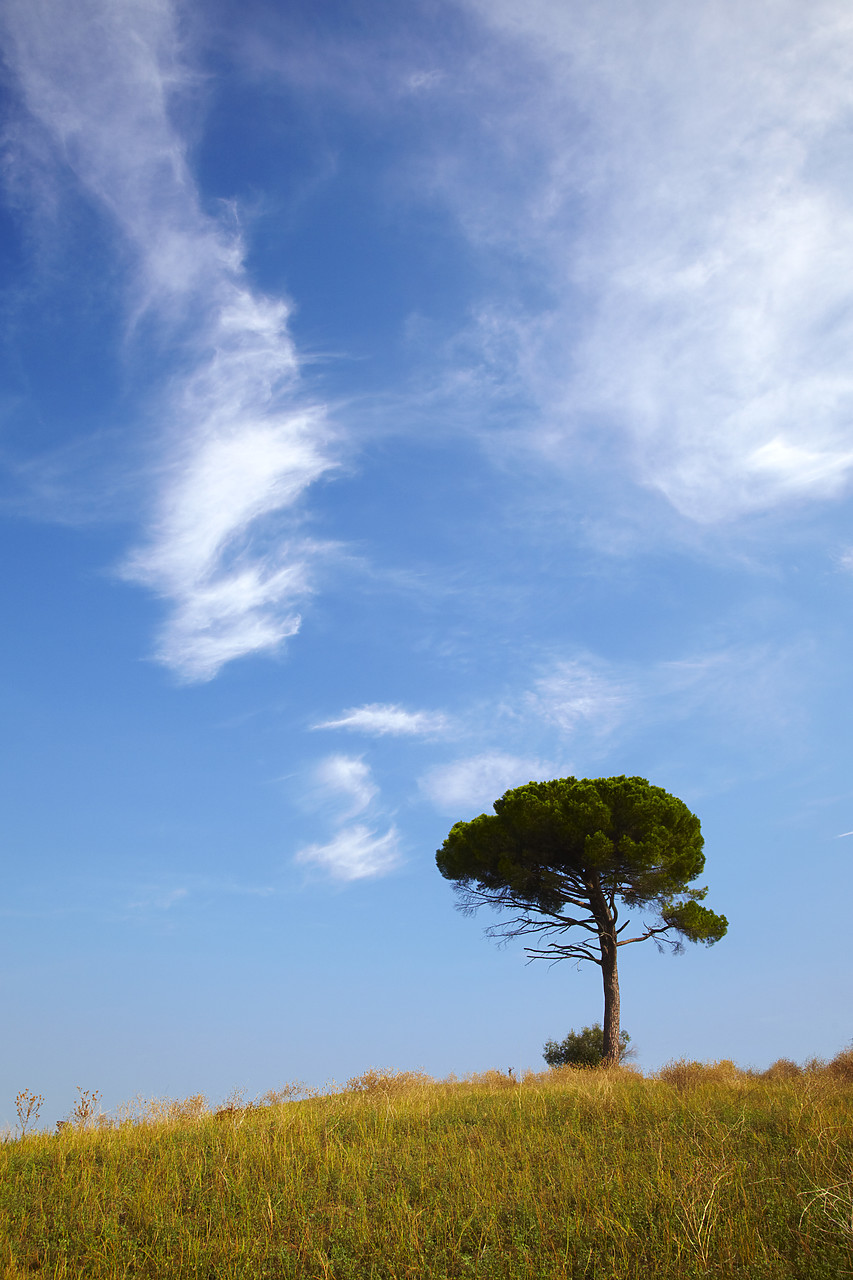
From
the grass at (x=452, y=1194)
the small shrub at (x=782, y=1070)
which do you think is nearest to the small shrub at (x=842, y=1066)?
the small shrub at (x=782, y=1070)

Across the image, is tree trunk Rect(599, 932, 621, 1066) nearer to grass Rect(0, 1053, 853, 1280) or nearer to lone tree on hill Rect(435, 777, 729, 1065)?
lone tree on hill Rect(435, 777, 729, 1065)

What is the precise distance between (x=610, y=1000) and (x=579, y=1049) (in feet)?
11.3

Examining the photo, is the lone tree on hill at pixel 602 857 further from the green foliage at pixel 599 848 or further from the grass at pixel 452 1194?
the grass at pixel 452 1194

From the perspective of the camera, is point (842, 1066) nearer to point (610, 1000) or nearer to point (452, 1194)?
point (610, 1000)

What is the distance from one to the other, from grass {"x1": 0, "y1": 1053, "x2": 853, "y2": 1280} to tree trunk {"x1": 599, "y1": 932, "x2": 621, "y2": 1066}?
11.8m

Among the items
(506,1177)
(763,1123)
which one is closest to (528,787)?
(763,1123)

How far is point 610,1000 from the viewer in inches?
906

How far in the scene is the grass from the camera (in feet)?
19.1

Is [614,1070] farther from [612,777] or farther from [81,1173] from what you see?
[81,1173]

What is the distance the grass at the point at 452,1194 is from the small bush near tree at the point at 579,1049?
14508 mm

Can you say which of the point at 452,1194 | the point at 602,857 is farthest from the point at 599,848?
the point at 452,1194

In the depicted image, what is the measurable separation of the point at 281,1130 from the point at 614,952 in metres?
16.0

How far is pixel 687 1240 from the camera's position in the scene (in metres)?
5.89

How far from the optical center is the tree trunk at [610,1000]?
22.2m
